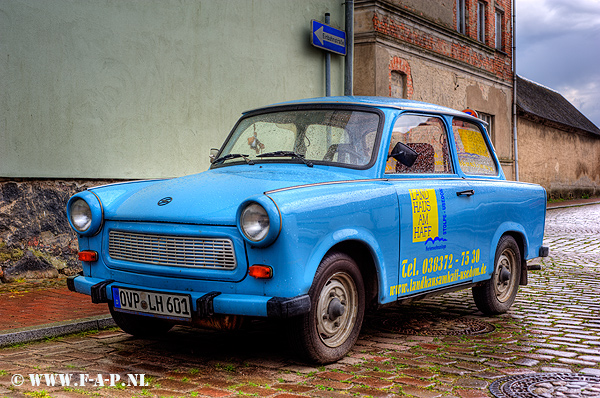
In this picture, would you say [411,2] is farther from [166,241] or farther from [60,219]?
[166,241]

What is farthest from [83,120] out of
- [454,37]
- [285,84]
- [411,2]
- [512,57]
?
[512,57]

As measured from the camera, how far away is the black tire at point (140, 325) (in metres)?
5.05

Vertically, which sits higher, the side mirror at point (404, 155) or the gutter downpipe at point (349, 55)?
the gutter downpipe at point (349, 55)

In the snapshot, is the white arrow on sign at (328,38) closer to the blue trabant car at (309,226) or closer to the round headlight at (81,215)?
the blue trabant car at (309,226)

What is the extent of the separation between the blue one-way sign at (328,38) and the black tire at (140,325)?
7.97 m

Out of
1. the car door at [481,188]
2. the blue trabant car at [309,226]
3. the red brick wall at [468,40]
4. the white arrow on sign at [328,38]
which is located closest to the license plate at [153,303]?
the blue trabant car at [309,226]

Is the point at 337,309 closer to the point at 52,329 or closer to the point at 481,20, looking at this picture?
the point at 52,329

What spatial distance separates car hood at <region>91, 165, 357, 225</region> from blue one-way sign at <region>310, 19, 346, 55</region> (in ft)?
24.8

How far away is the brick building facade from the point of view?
14.8 metres

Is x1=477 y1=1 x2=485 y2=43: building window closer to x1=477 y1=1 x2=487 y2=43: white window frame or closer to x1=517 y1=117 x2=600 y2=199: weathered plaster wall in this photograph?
x1=477 y1=1 x2=487 y2=43: white window frame

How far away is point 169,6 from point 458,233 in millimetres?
5992

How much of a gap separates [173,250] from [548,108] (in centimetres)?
2983

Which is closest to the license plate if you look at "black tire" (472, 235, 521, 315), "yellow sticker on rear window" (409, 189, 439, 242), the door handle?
"yellow sticker on rear window" (409, 189, 439, 242)

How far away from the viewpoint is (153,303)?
165 inches
